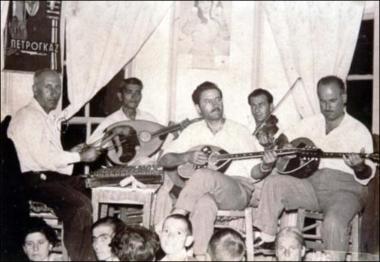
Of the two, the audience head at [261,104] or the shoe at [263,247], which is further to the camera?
the audience head at [261,104]

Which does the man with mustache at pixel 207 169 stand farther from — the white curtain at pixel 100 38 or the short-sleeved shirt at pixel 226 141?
the white curtain at pixel 100 38

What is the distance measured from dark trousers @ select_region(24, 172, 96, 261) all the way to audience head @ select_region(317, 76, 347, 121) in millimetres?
1232

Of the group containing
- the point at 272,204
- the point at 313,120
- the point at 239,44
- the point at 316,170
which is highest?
the point at 239,44

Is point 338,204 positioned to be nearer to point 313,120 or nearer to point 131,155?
Result: point 313,120

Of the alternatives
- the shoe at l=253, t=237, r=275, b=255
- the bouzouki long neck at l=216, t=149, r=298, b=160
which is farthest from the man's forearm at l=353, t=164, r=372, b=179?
the shoe at l=253, t=237, r=275, b=255

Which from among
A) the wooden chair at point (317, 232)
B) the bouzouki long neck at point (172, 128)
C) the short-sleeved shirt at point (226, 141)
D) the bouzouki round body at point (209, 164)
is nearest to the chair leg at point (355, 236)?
the wooden chair at point (317, 232)

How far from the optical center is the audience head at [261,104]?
8.63 feet

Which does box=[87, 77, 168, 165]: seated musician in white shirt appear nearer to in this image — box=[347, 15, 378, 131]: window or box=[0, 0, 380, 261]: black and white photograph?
box=[0, 0, 380, 261]: black and white photograph

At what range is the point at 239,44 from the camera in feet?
8.80

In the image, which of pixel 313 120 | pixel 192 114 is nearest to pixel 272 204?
pixel 313 120

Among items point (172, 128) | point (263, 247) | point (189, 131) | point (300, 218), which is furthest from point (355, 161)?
point (172, 128)

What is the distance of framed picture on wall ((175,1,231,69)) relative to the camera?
2.66 metres

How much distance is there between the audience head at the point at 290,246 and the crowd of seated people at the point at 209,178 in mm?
19

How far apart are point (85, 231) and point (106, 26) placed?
107 cm
